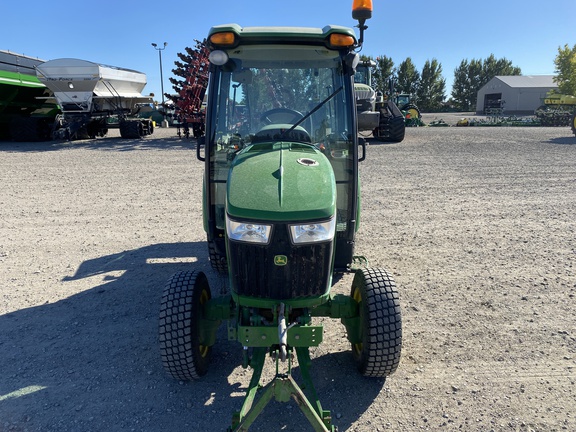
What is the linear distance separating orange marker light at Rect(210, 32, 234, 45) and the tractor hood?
859 millimetres

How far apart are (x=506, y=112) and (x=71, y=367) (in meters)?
62.7

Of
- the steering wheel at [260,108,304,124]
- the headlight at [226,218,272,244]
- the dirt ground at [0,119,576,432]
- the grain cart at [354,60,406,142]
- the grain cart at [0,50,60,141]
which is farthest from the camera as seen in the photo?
the grain cart at [0,50,60,141]

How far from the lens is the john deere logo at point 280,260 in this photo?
8.61 feet

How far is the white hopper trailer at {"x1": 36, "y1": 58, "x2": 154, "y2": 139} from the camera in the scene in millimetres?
16719

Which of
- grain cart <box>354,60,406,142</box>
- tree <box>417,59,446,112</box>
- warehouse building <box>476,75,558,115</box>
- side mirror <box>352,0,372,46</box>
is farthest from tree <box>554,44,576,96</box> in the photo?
side mirror <box>352,0,372,46</box>

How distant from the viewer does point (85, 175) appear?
1105 centimetres

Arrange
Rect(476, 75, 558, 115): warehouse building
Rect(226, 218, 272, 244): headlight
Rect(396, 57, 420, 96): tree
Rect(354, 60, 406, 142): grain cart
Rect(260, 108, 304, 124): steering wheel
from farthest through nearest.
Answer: Rect(396, 57, 420, 96): tree < Rect(476, 75, 558, 115): warehouse building < Rect(354, 60, 406, 142): grain cart < Rect(260, 108, 304, 124): steering wheel < Rect(226, 218, 272, 244): headlight

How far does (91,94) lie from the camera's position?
17.2 meters

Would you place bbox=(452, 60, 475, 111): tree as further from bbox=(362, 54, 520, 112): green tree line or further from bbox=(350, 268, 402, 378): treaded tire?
bbox=(350, 268, 402, 378): treaded tire

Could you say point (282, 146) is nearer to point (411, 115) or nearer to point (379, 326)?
point (379, 326)

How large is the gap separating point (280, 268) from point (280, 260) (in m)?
0.06

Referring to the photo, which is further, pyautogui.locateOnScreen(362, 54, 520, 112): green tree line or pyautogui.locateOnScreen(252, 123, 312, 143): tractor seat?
pyautogui.locateOnScreen(362, 54, 520, 112): green tree line

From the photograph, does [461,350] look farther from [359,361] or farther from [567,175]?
[567,175]

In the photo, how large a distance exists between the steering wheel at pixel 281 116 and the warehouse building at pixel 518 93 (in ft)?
188
